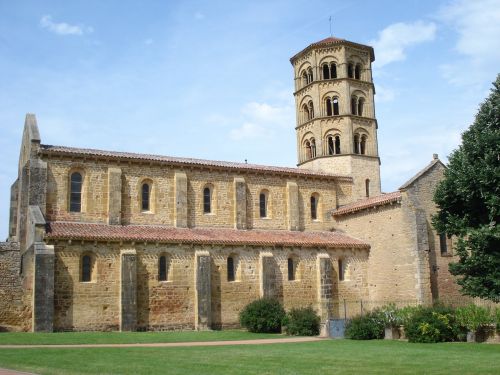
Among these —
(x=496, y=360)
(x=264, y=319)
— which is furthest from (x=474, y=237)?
(x=264, y=319)

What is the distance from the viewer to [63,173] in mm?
32594

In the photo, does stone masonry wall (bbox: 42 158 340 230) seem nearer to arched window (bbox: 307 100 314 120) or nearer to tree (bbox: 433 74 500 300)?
arched window (bbox: 307 100 314 120)

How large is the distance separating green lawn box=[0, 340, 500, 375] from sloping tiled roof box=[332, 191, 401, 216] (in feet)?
47.2

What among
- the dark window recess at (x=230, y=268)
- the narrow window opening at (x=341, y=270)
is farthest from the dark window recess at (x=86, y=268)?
the narrow window opening at (x=341, y=270)

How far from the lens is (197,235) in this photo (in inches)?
1321

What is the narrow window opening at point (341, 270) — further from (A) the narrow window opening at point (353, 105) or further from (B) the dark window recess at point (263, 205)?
(A) the narrow window opening at point (353, 105)

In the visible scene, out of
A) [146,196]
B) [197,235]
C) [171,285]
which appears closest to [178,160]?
[146,196]

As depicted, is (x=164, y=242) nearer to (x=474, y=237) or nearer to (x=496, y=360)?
(x=474, y=237)

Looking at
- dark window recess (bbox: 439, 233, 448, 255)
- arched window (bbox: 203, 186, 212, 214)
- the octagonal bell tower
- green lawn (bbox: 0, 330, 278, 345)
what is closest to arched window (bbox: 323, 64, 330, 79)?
the octagonal bell tower

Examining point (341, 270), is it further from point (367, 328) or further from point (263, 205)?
point (367, 328)

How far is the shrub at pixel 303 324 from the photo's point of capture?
28.3 metres

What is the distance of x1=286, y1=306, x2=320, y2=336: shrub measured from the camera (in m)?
28.3

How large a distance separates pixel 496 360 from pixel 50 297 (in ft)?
66.7

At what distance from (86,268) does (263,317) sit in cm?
960
